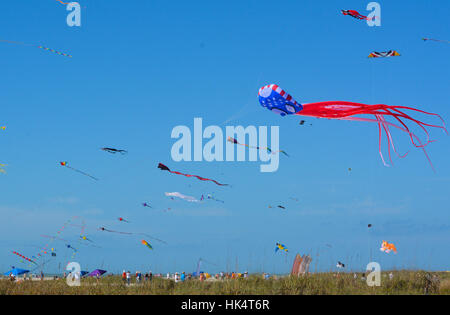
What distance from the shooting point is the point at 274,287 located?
60.4 ft

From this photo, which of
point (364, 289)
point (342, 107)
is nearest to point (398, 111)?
point (342, 107)

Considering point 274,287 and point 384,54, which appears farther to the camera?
point 384,54

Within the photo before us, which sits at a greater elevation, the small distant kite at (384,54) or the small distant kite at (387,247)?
the small distant kite at (384,54)

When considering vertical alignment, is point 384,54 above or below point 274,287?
above

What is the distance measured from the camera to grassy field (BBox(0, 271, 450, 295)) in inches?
695

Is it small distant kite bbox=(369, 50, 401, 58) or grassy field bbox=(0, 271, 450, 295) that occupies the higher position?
small distant kite bbox=(369, 50, 401, 58)

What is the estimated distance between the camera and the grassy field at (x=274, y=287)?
17.7m

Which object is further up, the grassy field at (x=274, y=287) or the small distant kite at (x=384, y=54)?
the small distant kite at (x=384, y=54)

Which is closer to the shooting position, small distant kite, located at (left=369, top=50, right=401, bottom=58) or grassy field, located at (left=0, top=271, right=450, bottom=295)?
grassy field, located at (left=0, top=271, right=450, bottom=295)

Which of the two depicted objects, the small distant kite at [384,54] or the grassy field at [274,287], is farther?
the small distant kite at [384,54]
